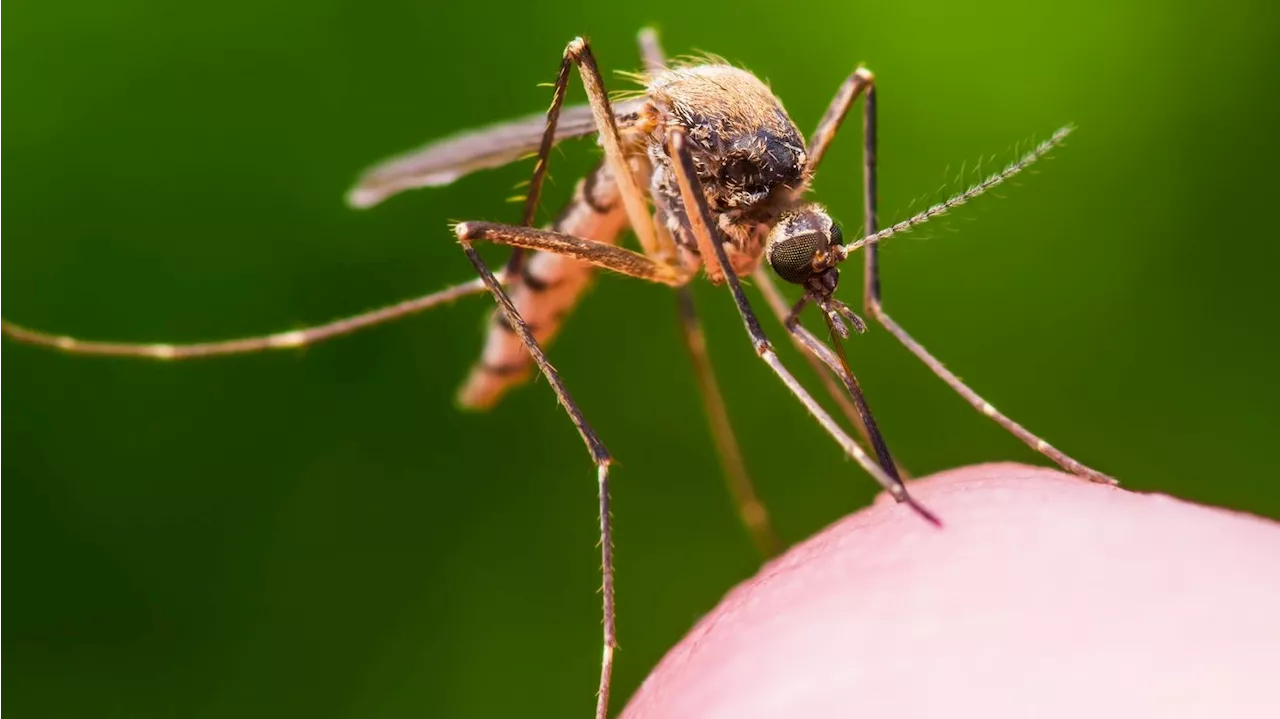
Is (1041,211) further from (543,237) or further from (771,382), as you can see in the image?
(543,237)

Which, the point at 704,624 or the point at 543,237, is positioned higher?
the point at 543,237

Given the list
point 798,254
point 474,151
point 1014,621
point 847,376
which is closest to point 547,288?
point 474,151

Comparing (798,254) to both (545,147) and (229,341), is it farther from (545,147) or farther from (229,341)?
(229,341)

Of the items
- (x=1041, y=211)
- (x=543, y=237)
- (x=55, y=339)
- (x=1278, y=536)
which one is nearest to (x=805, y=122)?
(x=1041, y=211)

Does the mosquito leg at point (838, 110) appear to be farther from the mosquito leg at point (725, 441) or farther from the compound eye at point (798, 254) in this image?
the mosquito leg at point (725, 441)

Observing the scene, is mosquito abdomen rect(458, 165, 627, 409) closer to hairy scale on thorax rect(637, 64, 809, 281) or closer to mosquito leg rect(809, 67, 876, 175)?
hairy scale on thorax rect(637, 64, 809, 281)

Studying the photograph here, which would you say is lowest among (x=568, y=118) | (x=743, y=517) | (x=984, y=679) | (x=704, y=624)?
(x=743, y=517)

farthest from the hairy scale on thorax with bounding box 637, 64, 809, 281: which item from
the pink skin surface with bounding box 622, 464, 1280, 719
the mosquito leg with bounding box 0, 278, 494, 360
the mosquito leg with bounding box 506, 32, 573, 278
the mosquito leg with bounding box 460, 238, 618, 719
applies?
the pink skin surface with bounding box 622, 464, 1280, 719
